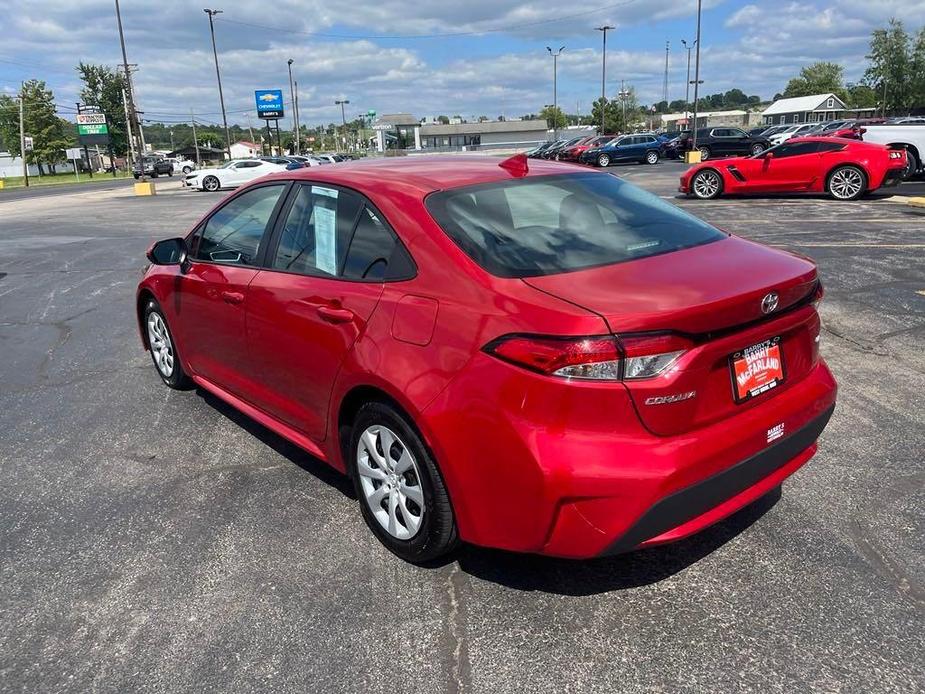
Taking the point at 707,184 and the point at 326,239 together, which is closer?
the point at 326,239

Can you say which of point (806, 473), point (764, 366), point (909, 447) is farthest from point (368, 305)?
point (909, 447)

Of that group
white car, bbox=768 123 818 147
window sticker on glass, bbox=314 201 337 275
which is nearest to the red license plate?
window sticker on glass, bbox=314 201 337 275

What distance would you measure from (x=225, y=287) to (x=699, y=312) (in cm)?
265

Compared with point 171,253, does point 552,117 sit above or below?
above

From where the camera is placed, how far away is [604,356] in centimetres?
228

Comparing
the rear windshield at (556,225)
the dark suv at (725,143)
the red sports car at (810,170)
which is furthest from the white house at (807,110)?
the rear windshield at (556,225)

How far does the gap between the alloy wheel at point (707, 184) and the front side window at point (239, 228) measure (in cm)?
1564

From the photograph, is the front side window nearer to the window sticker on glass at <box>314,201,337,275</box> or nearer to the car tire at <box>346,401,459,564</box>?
the window sticker on glass at <box>314,201,337,275</box>

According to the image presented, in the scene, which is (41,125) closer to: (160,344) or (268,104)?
(268,104)

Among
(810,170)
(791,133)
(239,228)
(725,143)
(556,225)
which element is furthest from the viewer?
(791,133)

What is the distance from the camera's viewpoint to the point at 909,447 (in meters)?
3.87

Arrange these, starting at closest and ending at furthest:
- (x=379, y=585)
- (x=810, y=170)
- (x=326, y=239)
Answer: (x=379, y=585)
(x=326, y=239)
(x=810, y=170)

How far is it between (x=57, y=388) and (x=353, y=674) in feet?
13.9

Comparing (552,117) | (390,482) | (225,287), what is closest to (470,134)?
(552,117)
